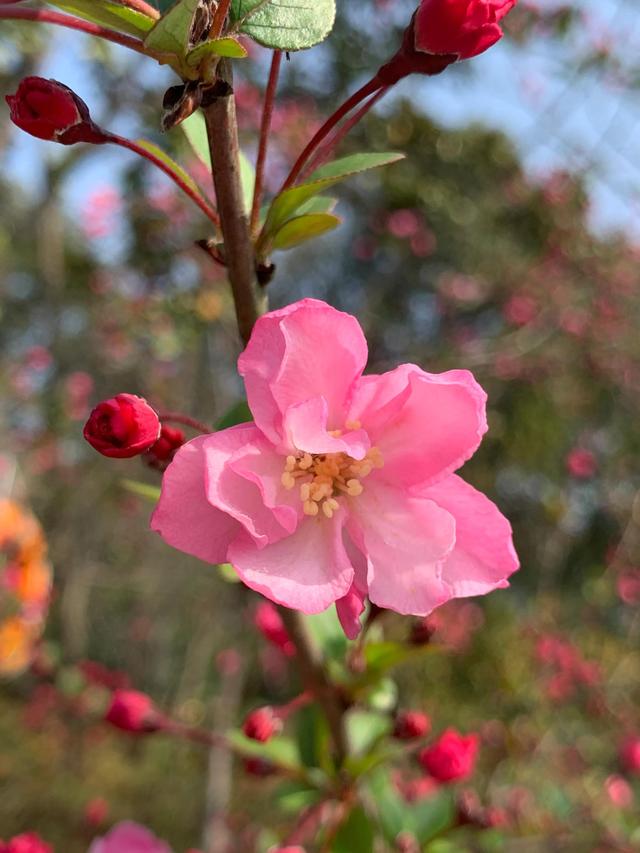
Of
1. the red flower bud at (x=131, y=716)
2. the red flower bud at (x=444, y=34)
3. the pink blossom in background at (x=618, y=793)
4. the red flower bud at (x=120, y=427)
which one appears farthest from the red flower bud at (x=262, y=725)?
the pink blossom in background at (x=618, y=793)

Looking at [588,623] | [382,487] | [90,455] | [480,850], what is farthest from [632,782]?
[382,487]

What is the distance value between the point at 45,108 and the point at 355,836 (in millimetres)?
796

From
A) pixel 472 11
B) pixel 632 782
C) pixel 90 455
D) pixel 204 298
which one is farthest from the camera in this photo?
pixel 90 455

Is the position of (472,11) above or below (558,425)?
above

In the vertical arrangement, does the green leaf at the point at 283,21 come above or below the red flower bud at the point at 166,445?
above

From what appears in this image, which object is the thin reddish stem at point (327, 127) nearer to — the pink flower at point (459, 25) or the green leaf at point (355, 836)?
the pink flower at point (459, 25)

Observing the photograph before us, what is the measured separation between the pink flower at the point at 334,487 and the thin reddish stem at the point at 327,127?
11 centimetres

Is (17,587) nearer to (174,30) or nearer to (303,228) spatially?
(303,228)

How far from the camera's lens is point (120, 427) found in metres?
0.47

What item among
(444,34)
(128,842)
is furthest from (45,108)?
(128,842)

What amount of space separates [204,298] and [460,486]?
2681 mm

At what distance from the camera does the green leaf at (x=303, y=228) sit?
0.55 metres

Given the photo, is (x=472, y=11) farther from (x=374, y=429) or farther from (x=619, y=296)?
(x=619, y=296)

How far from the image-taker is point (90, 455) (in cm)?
412
